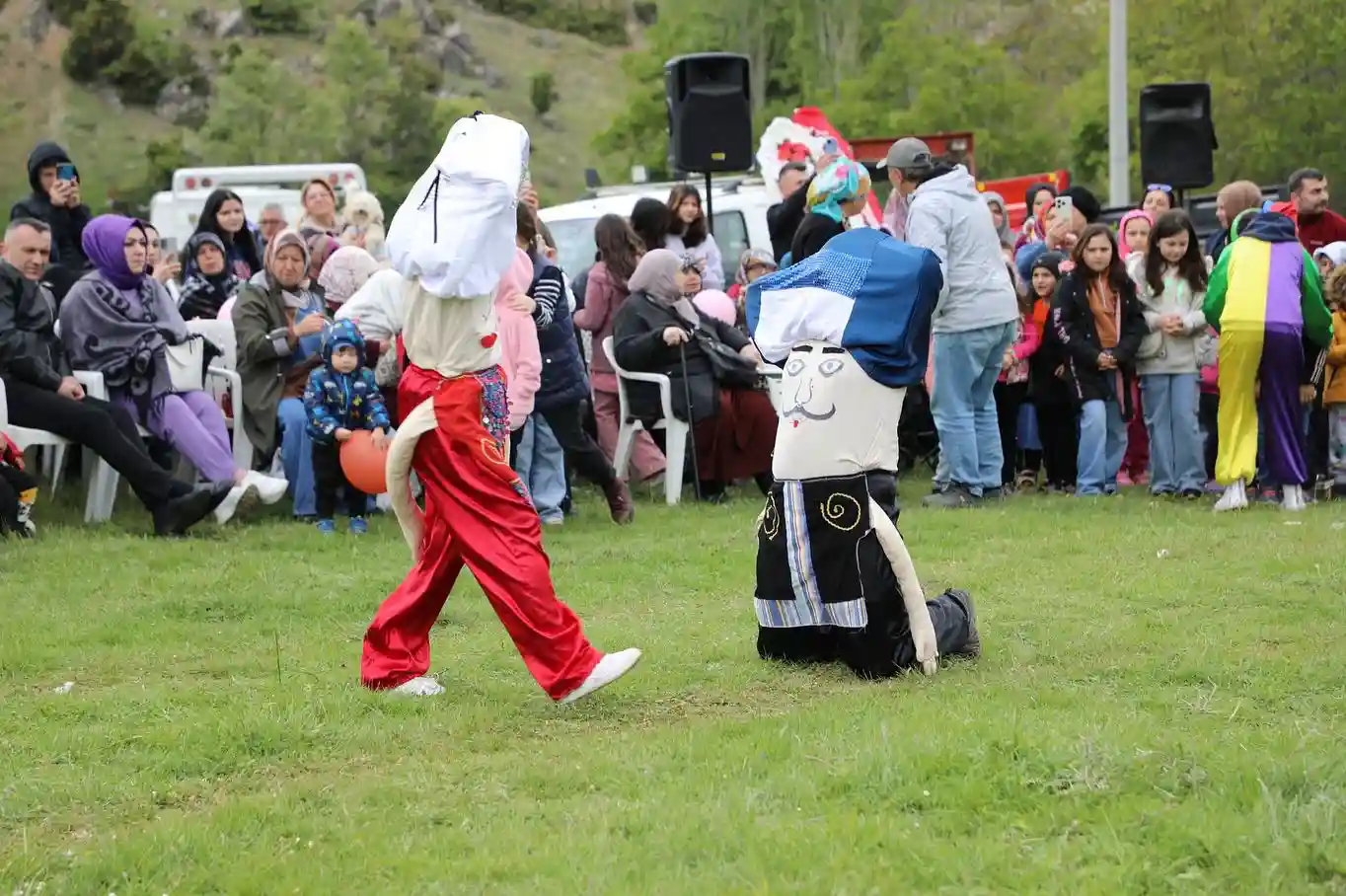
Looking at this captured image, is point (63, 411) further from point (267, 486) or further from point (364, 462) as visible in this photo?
point (364, 462)

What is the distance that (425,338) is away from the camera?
21.7 ft

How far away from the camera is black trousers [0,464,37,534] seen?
10508mm

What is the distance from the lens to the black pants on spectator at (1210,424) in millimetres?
13289

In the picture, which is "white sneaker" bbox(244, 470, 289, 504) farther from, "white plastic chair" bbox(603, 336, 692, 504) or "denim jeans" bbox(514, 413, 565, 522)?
"white plastic chair" bbox(603, 336, 692, 504)

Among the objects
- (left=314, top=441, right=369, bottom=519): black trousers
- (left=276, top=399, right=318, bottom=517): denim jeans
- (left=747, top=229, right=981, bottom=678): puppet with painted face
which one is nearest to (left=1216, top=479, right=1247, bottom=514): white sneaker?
(left=747, top=229, right=981, bottom=678): puppet with painted face

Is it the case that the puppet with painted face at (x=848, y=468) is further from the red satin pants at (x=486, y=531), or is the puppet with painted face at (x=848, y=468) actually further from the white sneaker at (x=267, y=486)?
the white sneaker at (x=267, y=486)

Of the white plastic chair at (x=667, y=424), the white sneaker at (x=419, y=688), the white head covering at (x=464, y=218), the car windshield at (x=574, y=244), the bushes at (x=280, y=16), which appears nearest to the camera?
the white head covering at (x=464, y=218)

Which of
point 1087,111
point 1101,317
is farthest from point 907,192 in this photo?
point 1087,111

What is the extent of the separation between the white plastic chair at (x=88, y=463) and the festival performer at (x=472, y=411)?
15.9ft

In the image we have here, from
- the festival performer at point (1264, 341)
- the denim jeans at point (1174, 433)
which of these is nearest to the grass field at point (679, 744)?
the festival performer at point (1264, 341)

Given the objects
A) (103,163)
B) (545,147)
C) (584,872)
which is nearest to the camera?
(584,872)

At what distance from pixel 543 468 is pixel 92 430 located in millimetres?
2678

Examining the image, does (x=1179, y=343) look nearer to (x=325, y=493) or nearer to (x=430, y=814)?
(x=325, y=493)

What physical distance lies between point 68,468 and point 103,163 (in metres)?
47.0
